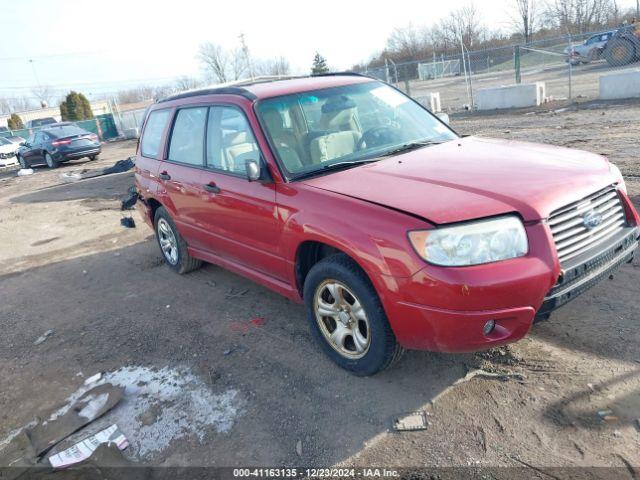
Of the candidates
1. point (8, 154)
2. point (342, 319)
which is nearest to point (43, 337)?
point (342, 319)

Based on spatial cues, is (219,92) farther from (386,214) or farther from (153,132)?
(386,214)

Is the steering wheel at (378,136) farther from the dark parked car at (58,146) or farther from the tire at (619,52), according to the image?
the tire at (619,52)

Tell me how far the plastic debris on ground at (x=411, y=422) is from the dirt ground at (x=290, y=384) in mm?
40

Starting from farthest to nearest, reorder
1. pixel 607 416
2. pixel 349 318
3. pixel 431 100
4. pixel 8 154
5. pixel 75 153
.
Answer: pixel 8 154
pixel 431 100
pixel 75 153
pixel 349 318
pixel 607 416

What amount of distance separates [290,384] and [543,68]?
34.7 metres

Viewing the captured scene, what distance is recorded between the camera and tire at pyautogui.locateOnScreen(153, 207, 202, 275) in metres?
5.57

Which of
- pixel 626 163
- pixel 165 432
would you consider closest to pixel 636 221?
pixel 165 432

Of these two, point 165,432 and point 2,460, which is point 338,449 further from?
point 2,460

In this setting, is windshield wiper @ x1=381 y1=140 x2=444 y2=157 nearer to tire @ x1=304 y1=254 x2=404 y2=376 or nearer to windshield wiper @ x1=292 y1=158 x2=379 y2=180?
windshield wiper @ x1=292 y1=158 x2=379 y2=180

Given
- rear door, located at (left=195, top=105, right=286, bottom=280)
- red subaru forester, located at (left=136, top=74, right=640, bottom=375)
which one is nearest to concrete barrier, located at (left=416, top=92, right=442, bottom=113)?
red subaru forester, located at (left=136, top=74, right=640, bottom=375)

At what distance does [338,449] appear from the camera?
2820mm

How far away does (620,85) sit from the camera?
1484 cm

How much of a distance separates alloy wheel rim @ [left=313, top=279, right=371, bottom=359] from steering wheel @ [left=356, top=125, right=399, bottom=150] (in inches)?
47.6

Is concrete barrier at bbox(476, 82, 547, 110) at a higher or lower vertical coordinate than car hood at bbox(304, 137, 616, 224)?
lower
